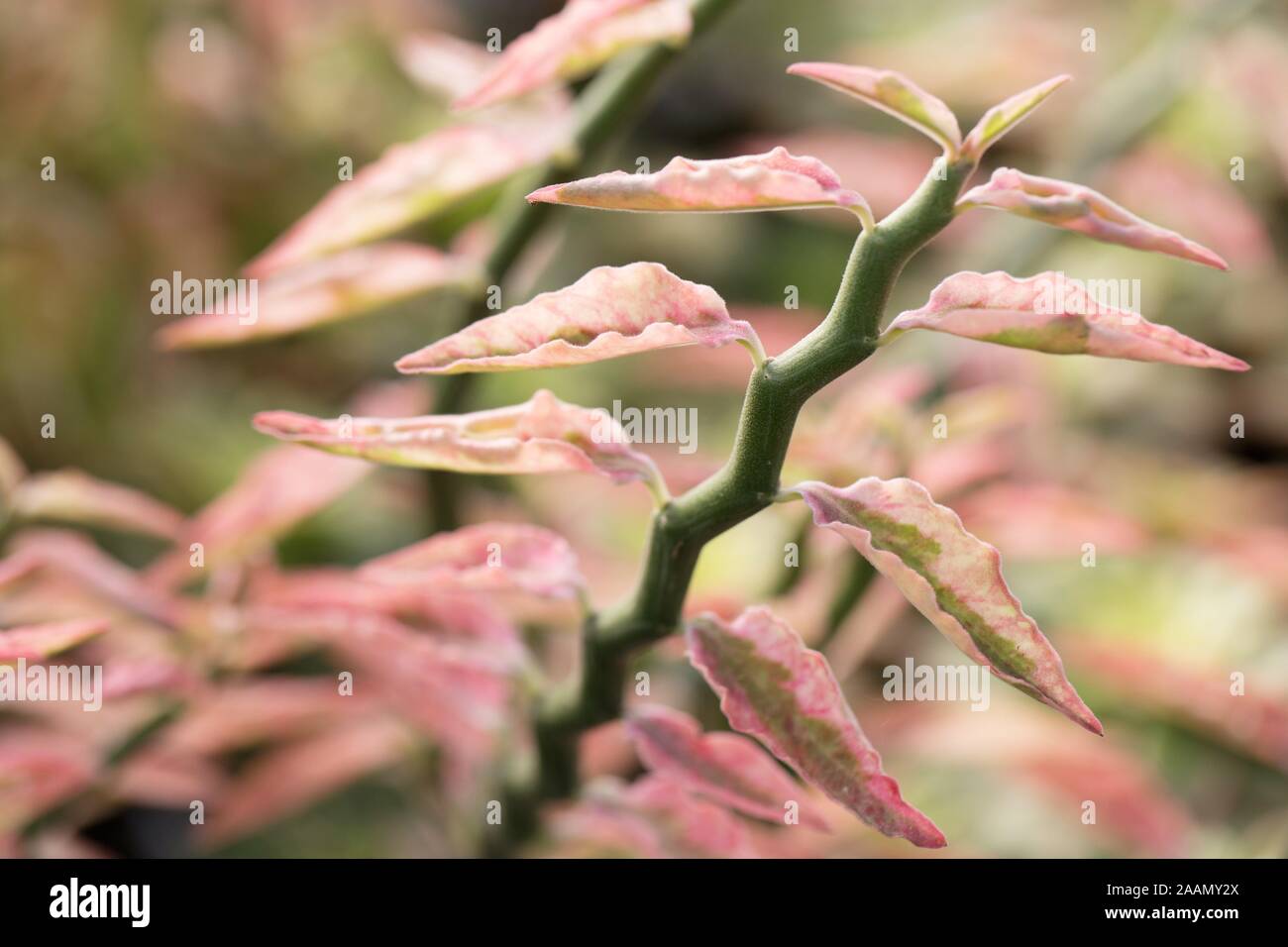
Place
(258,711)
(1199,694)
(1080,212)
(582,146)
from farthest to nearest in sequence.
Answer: (1199,694), (258,711), (582,146), (1080,212)

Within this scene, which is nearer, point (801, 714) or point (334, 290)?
point (801, 714)

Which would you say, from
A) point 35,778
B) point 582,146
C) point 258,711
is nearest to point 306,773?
point 258,711

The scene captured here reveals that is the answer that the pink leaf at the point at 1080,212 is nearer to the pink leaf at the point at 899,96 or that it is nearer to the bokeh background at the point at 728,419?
the pink leaf at the point at 899,96

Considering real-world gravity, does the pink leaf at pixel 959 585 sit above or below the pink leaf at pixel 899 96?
below

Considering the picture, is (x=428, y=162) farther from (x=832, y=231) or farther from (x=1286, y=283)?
(x=1286, y=283)

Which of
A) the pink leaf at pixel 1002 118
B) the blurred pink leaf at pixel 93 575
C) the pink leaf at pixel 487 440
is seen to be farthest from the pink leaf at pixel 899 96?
the blurred pink leaf at pixel 93 575

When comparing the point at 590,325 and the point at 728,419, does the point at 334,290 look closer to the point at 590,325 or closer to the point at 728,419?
the point at 590,325

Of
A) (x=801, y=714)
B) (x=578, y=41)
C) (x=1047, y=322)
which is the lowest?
(x=801, y=714)
